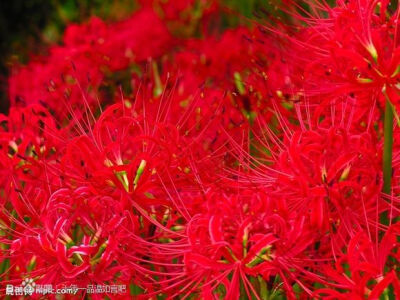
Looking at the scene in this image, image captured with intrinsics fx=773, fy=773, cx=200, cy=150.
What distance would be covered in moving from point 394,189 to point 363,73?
20 centimetres

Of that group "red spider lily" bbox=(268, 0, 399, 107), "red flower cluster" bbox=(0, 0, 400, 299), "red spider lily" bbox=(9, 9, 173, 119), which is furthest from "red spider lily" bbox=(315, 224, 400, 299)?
"red spider lily" bbox=(9, 9, 173, 119)

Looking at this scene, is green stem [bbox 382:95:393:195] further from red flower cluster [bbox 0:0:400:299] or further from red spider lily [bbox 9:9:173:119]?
red spider lily [bbox 9:9:173:119]

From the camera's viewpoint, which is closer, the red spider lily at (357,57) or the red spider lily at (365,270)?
the red spider lily at (365,270)

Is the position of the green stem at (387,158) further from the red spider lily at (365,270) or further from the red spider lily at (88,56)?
the red spider lily at (88,56)

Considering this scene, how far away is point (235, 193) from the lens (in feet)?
→ 4.29

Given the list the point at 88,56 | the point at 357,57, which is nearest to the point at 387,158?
the point at 357,57

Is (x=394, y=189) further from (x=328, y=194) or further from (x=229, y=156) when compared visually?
(x=229, y=156)

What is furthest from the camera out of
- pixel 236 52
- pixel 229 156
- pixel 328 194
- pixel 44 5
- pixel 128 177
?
pixel 44 5

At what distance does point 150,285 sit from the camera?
1253 mm

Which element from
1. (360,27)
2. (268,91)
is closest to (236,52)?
(268,91)

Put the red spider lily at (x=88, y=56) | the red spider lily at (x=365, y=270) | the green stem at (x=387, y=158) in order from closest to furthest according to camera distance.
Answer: the red spider lily at (x=365, y=270) < the green stem at (x=387, y=158) < the red spider lily at (x=88, y=56)

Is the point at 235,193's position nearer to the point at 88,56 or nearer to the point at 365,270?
the point at 365,270

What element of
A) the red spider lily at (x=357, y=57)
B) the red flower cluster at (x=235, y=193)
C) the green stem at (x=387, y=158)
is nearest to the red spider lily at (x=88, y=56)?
the red flower cluster at (x=235, y=193)

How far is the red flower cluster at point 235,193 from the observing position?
1.15 m
